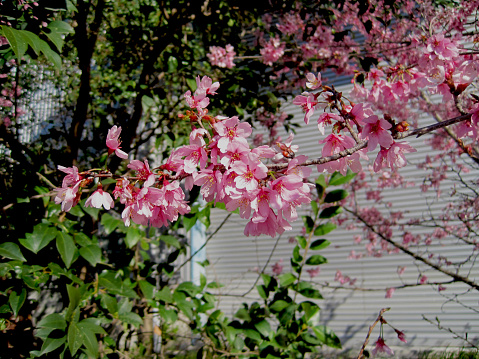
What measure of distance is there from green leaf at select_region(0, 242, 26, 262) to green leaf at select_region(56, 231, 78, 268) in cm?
14

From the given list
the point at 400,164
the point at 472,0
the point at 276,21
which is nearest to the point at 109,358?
the point at 400,164

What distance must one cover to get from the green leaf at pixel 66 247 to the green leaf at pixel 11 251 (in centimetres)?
14

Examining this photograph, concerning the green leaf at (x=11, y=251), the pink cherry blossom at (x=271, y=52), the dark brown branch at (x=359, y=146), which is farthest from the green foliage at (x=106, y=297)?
the pink cherry blossom at (x=271, y=52)

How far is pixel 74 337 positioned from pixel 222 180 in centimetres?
93

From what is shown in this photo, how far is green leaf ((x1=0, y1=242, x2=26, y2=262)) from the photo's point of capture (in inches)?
57.8

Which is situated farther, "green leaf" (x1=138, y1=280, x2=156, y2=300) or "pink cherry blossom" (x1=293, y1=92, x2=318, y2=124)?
"green leaf" (x1=138, y1=280, x2=156, y2=300)

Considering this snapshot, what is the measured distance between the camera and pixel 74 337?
1.38 m

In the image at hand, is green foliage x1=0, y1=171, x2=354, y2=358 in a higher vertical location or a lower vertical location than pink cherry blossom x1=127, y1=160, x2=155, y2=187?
lower

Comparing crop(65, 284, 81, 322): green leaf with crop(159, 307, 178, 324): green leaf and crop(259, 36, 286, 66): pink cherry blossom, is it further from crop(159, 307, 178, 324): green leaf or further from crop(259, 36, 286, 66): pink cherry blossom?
crop(259, 36, 286, 66): pink cherry blossom

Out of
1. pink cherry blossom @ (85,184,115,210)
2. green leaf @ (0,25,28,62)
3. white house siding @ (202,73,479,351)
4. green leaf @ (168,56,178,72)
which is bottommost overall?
white house siding @ (202,73,479,351)

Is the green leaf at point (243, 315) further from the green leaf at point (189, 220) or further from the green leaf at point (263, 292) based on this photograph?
the green leaf at point (189, 220)

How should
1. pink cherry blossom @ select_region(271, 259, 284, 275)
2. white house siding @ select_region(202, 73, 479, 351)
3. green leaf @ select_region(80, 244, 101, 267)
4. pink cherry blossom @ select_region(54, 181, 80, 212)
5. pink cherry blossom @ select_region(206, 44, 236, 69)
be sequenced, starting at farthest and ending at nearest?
pink cherry blossom @ select_region(271, 259, 284, 275)
white house siding @ select_region(202, 73, 479, 351)
pink cherry blossom @ select_region(206, 44, 236, 69)
green leaf @ select_region(80, 244, 101, 267)
pink cherry blossom @ select_region(54, 181, 80, 212)

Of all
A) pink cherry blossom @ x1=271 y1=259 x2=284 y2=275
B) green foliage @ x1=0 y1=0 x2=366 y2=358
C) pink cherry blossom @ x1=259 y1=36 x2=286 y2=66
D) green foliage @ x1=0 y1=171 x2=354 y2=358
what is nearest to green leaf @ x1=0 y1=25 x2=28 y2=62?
green foliage @ x1=0 y1=0 x2=366 y2=358

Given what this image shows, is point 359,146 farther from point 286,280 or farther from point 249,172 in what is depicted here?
point 286,280
